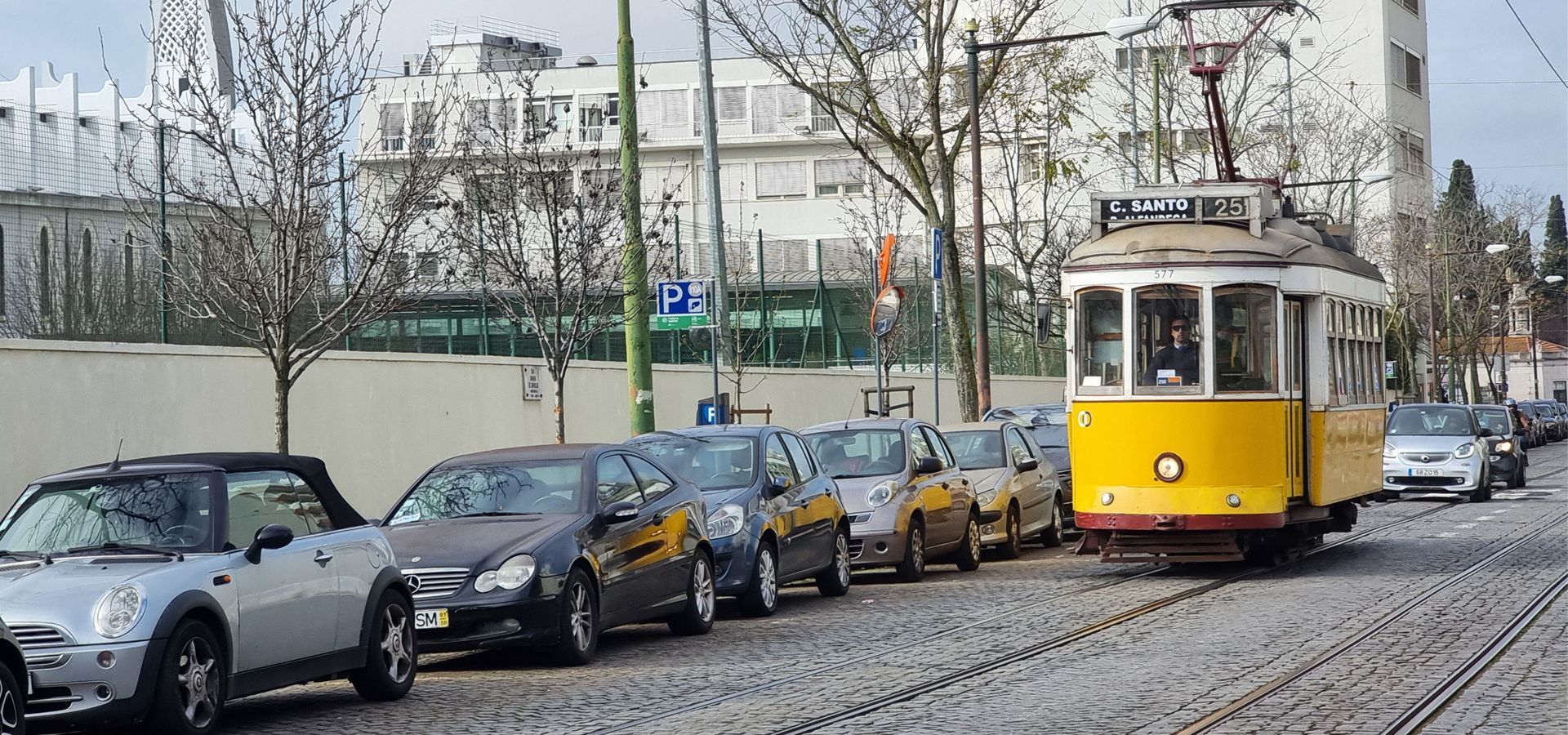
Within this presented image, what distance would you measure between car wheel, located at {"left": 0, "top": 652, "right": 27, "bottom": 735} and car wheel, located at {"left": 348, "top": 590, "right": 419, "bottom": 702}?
8.91ft

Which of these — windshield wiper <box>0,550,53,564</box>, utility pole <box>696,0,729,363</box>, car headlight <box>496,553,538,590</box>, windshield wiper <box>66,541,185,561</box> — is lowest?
Answer: car headlight <box>496,553,538,590</box>

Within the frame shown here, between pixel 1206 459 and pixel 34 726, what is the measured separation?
1065cm

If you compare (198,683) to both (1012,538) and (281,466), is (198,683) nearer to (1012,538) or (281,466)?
(281,466)

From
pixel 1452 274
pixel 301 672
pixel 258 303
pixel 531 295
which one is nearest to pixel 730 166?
pixel 1452 274

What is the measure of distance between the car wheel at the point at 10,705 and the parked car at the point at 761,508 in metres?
6.92

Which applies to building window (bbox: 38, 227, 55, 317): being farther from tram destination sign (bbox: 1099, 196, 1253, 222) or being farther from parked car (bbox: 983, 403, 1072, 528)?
parked car (bbox: 983, 403, 1072, 528)

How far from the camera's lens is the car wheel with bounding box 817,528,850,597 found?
1658 centimetres

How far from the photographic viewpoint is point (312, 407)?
67.2 ft

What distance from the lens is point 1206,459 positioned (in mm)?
16734

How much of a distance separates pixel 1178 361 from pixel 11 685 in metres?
11.4

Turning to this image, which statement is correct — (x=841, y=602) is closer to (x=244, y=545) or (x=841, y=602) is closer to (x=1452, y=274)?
(x=244, y=545)

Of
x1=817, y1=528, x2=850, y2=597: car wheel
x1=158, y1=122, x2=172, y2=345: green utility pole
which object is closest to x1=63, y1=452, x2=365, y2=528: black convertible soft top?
x1=817, y1=528, x2=850, y2=597: car wheel

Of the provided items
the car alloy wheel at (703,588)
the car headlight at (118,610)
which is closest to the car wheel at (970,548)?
the car alloy wheel at (703,588)

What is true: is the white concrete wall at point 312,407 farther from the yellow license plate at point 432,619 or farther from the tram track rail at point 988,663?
the tram track rail at point 988,663
